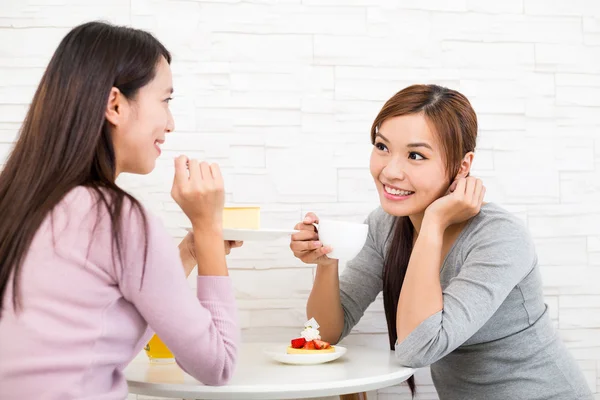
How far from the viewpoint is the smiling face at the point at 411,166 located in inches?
61.6

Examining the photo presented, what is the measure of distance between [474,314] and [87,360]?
2.41 ft

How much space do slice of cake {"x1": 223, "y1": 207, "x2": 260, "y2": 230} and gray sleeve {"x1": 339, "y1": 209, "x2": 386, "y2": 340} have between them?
1.57 feet

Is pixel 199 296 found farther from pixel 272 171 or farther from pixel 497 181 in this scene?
pixel 497 181

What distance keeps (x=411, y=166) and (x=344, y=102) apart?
474mm

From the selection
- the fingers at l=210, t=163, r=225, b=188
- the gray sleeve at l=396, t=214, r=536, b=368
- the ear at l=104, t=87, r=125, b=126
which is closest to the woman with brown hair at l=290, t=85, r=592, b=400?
the gray sleeve at l=396, t=214, r=536, b=368

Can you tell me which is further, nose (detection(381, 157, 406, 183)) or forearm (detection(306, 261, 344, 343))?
forearm (detection(306, 261, 344, 343))

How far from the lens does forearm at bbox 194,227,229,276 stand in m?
1.19

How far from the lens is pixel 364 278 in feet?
5.95

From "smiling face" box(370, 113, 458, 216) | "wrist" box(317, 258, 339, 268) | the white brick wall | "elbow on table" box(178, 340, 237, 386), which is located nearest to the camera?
"elbow on table" box(178, 340, 237, 386)

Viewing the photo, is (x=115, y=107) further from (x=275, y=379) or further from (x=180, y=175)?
(x=275, y=379)

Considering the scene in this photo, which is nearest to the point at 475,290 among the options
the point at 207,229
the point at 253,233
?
the point at 253,233

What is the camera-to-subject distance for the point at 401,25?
6.61 feet

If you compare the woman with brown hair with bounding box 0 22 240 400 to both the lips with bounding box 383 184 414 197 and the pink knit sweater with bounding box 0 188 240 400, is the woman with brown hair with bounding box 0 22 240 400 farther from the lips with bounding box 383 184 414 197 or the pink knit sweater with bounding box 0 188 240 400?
the lips with bounding box 383 184 414 197

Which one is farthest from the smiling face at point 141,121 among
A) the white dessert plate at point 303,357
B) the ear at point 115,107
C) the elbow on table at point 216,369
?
the white dessert plate at point 303,357
